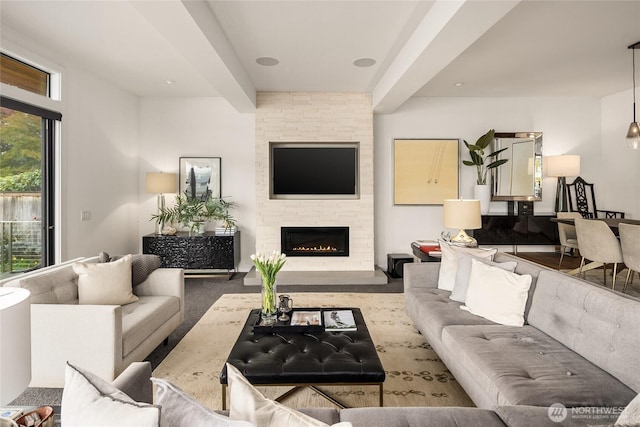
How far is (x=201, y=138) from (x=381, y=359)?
4.53 m

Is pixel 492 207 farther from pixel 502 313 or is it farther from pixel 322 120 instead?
pixel 502 313

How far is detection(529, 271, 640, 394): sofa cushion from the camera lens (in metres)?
1.57

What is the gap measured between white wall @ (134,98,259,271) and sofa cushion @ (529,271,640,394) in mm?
4429

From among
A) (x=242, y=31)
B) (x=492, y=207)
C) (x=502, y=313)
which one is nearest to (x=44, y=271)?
(x=242, y=31)

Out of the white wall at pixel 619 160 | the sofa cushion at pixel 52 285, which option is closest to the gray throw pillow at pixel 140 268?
the sofa cushion at pixel 52 285

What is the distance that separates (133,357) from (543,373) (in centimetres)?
236

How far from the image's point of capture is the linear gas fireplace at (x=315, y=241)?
5.40m

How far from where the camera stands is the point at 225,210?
222 inches

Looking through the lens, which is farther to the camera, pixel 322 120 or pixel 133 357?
pixel 322 120

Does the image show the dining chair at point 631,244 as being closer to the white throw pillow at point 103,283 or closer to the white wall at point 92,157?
the white throw pillow at point 103,283

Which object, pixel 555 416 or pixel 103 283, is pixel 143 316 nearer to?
pixel 103 283

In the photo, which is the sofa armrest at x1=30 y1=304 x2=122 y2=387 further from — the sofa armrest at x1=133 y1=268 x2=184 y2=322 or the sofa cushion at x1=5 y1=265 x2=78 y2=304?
the sofa armrest at x1=133 y1=268 x2=184 y2=322

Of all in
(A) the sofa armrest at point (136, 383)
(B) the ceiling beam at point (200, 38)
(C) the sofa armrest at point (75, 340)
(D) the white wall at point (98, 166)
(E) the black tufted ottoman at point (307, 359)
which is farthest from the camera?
(D) the white wall at point (98, 166)

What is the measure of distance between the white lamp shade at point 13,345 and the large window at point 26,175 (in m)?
3.21
